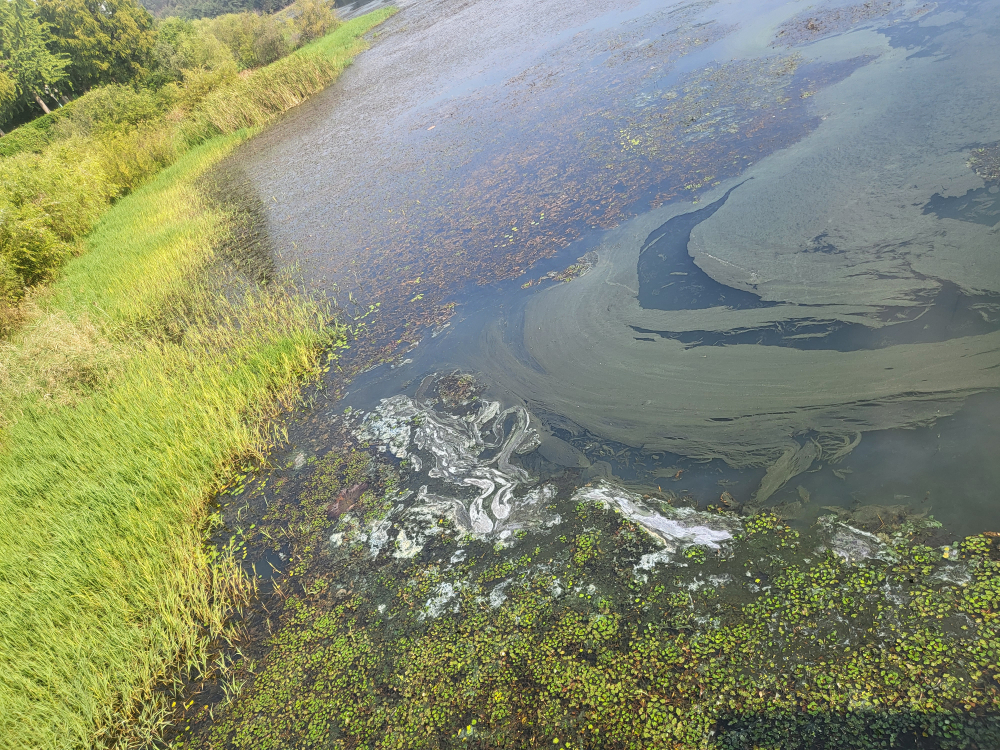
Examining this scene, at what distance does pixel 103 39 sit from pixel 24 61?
108 inches

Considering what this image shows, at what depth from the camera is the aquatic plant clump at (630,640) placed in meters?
2.01

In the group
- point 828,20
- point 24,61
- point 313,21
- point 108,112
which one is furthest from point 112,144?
point 828,20

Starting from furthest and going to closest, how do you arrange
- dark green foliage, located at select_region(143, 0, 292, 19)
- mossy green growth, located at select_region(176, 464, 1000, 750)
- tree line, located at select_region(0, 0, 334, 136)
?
dark green foliage, located at select_region(143, 0, 292, 19) → tree line, located at select_region(0, 0, 334, 136) → mossy green growth, located at select_region(176, 464, 1000, 750)

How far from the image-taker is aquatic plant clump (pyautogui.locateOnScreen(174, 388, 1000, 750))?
2014 mm

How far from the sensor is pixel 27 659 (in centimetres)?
268

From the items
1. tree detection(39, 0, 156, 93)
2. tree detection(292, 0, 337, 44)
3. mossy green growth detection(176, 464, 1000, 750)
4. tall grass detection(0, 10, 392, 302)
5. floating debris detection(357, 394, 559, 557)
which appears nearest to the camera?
mossy green growth detection(176, 464, 1000, 750)

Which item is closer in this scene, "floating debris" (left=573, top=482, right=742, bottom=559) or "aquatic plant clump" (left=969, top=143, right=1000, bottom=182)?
"floating debris" (left=573, top=482, right=742, bottom=559)

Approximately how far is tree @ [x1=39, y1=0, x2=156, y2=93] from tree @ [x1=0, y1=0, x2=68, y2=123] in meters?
0.56

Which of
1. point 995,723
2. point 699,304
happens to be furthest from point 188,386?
point 995,723

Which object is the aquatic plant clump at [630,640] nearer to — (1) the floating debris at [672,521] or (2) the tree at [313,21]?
(1) the floating debris at [672,521]

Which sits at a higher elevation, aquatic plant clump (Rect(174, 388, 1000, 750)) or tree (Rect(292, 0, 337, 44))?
tree (Rect(292, 0, 337, 44))

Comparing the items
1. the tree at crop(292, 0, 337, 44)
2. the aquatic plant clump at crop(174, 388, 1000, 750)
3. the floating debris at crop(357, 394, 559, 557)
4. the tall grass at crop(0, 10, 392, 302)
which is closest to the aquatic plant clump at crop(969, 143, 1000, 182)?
the aquatic plant clump at crop(174, 388, 1000, 750)

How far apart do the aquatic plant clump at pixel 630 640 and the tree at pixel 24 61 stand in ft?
83.6

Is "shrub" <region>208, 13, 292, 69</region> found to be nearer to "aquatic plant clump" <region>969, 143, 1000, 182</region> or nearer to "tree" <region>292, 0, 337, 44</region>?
"tree" <region>292, 0, 337, 44</region>
